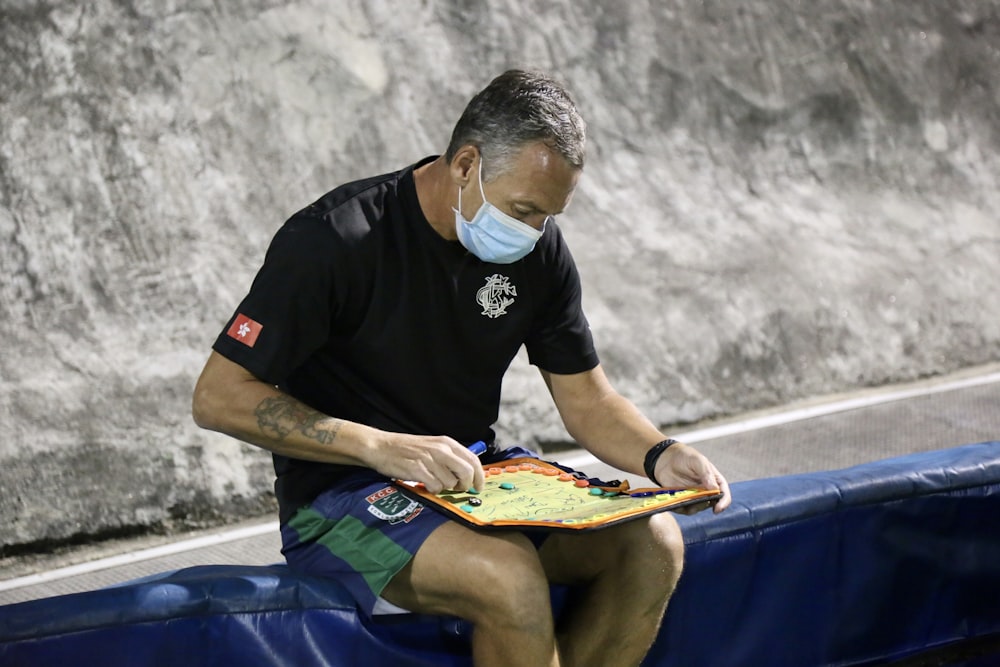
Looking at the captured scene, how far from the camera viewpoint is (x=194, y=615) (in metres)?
1.61

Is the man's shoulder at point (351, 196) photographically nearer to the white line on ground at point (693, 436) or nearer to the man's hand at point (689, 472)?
the man's hand at point (689, 472)

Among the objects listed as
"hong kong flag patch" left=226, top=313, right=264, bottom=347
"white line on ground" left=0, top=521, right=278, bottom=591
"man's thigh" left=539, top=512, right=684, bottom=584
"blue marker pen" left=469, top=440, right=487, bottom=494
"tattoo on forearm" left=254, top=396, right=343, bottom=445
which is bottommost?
"white line on ground" left=0, top=521, right=278, bottom=591

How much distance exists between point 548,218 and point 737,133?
274cm

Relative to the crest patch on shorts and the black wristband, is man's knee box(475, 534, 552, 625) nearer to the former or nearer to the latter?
the crest patch on shorts

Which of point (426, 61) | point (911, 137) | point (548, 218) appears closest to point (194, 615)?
point (548, 218)

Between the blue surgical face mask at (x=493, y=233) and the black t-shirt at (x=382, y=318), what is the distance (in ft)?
0.23

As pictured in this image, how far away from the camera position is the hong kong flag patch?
5.32 feet

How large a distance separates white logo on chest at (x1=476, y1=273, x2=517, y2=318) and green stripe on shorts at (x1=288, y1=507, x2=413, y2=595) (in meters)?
0.40

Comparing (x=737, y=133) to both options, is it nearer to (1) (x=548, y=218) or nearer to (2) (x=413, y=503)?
(1) (x=548, y=218)

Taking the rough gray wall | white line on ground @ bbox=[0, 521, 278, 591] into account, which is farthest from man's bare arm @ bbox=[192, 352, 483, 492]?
the rough gray wall

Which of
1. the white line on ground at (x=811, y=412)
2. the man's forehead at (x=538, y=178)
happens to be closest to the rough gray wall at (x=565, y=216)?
the white line on ground at (x=811, y=412)

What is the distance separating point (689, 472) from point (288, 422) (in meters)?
0.63

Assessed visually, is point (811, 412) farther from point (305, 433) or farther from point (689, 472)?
point (305, 433)

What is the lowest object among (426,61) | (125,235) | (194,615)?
(194,615)
